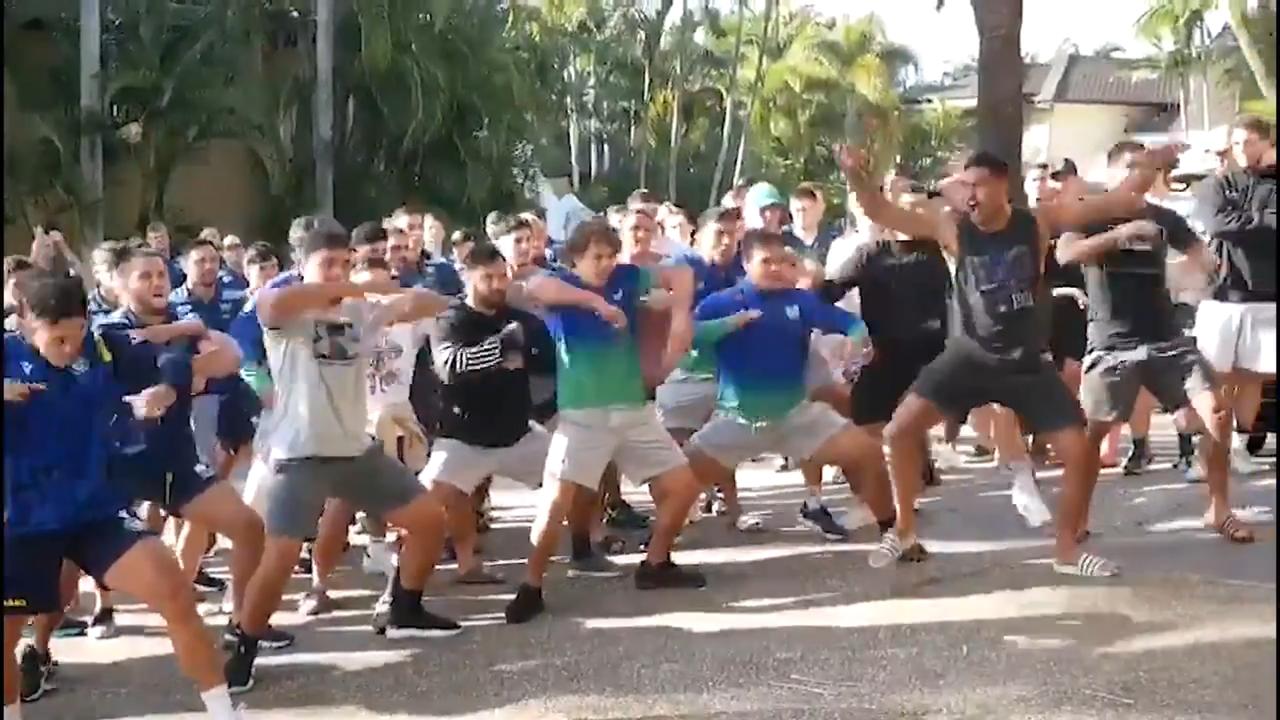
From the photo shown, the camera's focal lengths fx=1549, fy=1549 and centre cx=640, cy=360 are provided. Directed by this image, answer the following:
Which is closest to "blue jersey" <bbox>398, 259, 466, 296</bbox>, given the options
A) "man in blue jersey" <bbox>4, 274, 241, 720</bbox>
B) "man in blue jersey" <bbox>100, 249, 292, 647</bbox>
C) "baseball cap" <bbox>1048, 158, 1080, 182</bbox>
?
"man in blue jersey" <bbox>100, 249, 292, 647</bbox>

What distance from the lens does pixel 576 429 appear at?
6.47 meters

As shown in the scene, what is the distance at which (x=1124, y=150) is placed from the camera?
6.64m

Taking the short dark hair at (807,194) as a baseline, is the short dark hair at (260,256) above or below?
below

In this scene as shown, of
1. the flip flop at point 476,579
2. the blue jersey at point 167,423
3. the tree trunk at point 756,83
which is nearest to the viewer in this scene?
the blue jersey at point 167,423

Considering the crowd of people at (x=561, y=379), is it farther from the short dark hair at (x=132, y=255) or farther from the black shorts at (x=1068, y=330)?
the black shorts at (x=1068, y=330)

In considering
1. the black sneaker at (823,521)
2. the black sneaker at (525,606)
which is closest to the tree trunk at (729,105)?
the black sneaker at (823,521)

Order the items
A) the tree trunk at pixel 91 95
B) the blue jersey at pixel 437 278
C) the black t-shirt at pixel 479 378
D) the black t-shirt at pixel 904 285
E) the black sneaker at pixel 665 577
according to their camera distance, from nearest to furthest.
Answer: the black t-shirt at pixel 479 378 → the black sneaker at pixel 665 577 → the black t-shirt at pixel 904 285 → the blue jersey at pixel 437 278 → the tree trunk at pixel 91 95

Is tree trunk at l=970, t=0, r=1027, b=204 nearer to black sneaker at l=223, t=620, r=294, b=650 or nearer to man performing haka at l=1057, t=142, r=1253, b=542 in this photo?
man performing haka at l=1057, t=142, r=1253, b=542

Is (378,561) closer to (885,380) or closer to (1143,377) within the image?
(885,380)

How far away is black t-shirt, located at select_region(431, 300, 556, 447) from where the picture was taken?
21.1 ft

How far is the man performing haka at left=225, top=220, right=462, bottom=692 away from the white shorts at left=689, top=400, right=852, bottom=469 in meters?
1.67

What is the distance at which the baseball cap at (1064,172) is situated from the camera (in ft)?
26.3

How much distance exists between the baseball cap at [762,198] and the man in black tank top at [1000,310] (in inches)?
78.6

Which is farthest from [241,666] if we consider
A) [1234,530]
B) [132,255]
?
[1234,530]
